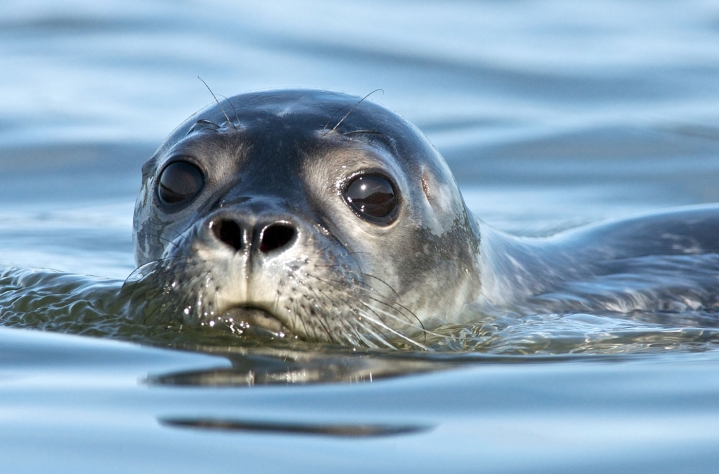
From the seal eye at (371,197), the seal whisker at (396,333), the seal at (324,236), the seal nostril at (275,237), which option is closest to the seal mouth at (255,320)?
the seal at (324,236)

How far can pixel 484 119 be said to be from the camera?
9.88 meters

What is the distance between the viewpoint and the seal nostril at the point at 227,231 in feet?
12.6

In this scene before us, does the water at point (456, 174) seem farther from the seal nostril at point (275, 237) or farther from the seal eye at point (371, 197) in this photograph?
the seal eye at point (371, 197)

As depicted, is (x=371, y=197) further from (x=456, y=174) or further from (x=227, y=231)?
(x=456, y=174)

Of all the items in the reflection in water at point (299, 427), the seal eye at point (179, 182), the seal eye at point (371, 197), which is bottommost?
the reflection in water at point (299, 427)

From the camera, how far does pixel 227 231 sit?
3883mm

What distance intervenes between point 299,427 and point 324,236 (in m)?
1.14

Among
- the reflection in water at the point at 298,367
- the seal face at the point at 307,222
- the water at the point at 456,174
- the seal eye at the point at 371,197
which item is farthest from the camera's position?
the seal eye at the point at 371,197

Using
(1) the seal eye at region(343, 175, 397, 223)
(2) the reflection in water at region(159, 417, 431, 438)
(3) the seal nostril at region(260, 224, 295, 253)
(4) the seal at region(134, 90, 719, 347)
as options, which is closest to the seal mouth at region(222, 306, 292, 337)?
(4) the seal at region(134, 90, 719, 347)

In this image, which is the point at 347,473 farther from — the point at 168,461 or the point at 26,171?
the point at 26,171

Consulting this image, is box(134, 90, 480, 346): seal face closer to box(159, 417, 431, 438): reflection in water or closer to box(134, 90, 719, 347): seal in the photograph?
box(134, 90, 719, 347): seal

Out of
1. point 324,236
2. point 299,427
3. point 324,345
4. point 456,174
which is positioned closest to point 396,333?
point 324,345

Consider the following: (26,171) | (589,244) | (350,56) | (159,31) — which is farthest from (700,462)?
(159,31)

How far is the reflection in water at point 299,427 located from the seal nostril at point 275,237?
0.81m
